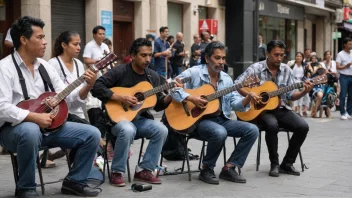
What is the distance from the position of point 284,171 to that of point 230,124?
3.11 ft

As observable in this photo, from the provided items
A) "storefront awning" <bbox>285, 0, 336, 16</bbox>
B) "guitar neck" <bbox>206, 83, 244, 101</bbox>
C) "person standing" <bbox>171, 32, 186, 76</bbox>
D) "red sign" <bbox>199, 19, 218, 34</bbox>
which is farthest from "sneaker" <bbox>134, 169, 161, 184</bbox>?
"storefront awning" <bbox>285, 0, 336, 16</bbox>

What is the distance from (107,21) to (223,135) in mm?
8894

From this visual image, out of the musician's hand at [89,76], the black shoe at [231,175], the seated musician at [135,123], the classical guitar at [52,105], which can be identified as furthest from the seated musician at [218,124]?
the classical guitar at [52,105]

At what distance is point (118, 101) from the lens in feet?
21.1

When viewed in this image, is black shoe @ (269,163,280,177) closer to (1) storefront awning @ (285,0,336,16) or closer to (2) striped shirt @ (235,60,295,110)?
(2) striped shirt @ (235,60,295,110)

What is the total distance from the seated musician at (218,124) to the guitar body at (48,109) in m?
1.44

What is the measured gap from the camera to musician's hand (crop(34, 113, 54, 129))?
5.31m

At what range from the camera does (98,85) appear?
6426mm

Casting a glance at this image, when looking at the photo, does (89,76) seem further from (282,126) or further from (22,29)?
(282,126)

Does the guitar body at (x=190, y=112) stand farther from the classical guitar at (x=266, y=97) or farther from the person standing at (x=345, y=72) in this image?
the person standing at (x=345, y=72)

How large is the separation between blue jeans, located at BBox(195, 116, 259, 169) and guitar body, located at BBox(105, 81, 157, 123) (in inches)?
24.1

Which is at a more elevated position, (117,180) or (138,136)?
(138,136)

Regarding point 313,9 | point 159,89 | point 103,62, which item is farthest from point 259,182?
point 313,9

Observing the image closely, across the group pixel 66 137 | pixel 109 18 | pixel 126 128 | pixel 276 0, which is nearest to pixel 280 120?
pixel 126 128
